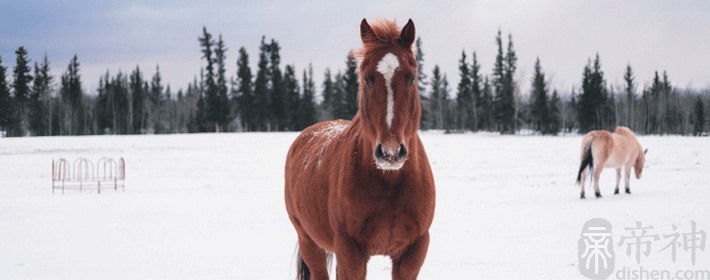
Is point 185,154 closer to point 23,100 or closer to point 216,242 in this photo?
point 216,242

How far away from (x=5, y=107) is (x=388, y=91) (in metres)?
72.2

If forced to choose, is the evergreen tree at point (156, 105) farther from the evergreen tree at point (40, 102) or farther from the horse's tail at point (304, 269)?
the horse's tail at point (304, 269)

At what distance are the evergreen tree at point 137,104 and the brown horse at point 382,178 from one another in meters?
72.2

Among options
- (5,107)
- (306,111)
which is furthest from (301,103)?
(5,107)

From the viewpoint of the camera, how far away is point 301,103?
A: 206 ft

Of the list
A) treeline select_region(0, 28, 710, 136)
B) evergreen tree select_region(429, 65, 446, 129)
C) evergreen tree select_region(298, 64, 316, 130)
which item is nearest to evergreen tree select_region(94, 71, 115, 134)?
treeline select_region(0, 28, 710, 136)

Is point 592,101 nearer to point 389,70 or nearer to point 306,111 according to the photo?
point 306,111

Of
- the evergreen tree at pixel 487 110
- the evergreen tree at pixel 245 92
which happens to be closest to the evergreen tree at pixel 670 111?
the evergreen tree at pixel 487 110

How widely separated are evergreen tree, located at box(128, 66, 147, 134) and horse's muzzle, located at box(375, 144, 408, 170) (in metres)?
72.8

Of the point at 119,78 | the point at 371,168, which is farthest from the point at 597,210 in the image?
the point at 119,78

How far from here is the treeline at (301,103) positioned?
61.8 m

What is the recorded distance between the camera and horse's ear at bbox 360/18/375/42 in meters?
2.87

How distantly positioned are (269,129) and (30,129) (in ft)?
108

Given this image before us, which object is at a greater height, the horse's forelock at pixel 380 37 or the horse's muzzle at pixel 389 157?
the horse's forelock at pixel 380 37
